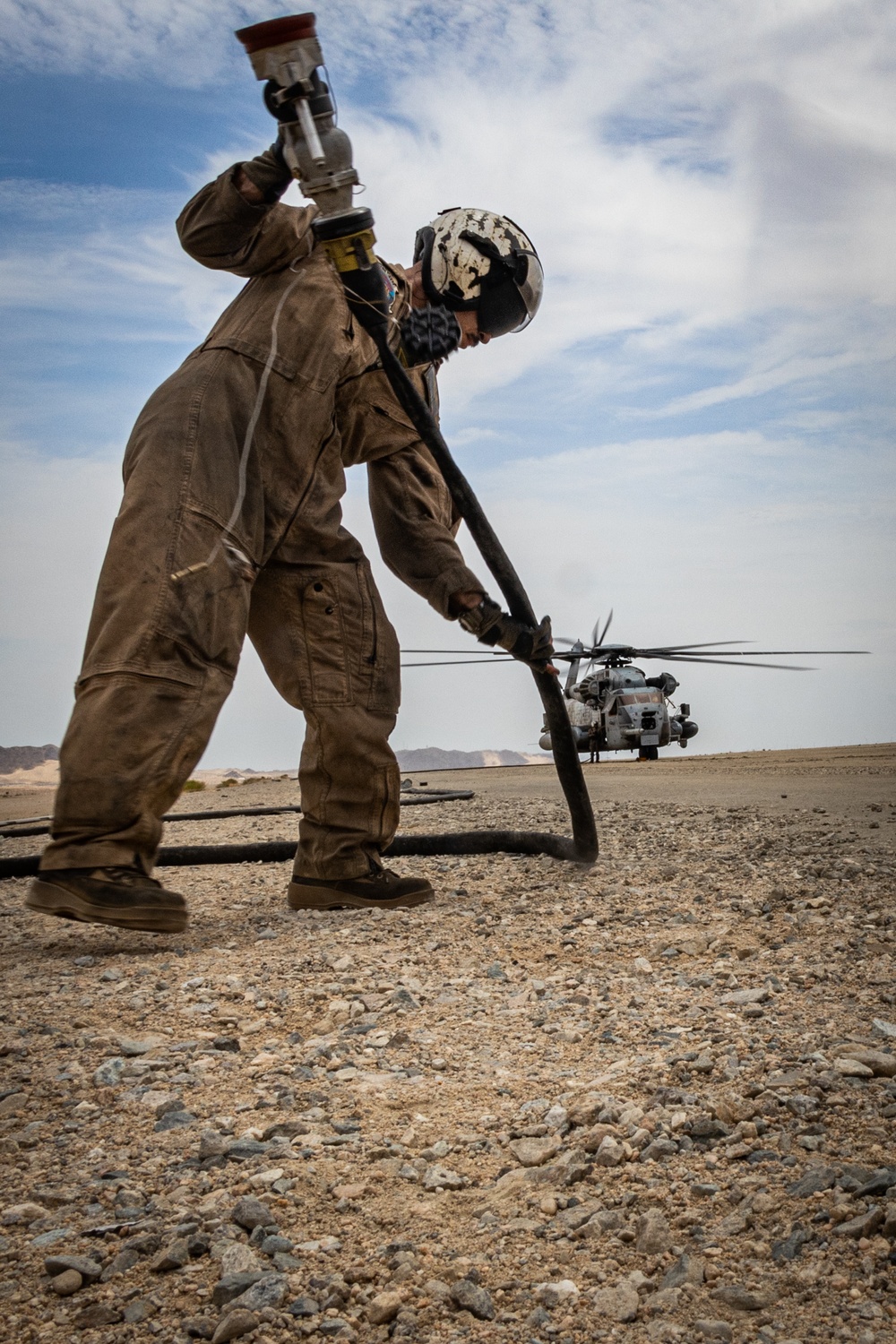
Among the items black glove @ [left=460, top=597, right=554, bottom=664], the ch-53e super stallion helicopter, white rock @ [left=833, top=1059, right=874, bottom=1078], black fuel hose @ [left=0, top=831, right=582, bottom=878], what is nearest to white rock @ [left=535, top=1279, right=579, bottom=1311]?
white rock @ [left=833, top=1059, right=874, bottom=1078]

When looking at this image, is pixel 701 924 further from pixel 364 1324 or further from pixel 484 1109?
pixel 364 1324

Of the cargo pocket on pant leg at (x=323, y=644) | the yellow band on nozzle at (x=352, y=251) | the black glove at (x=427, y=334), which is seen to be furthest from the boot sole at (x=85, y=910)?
the black glove at (x=427, y=334)

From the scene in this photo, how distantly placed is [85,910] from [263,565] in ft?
4.07

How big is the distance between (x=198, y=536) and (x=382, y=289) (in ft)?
3.30

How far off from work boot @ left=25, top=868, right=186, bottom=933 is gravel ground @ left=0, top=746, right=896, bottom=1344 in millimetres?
118

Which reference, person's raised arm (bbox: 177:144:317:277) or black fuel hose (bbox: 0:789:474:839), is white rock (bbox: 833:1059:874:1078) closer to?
person's raised arm (bbox: 177:144:317:277)

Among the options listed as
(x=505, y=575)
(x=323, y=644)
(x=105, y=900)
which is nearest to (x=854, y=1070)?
(x=105, y=900)

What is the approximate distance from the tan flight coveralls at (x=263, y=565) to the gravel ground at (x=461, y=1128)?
1.73ft

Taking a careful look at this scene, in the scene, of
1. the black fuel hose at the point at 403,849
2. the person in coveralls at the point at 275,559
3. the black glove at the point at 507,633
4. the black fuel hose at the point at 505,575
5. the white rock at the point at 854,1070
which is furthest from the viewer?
the black fuel hose at the point at 403,849

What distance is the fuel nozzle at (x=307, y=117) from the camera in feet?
10.5

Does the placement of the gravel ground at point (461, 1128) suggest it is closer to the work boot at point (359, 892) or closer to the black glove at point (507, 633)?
the work boot at point (359, 892)

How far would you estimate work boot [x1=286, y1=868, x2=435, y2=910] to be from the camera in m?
3.74

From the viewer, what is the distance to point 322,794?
12.6ft

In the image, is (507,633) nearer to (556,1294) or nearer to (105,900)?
(105,900)
